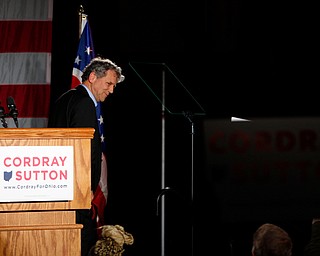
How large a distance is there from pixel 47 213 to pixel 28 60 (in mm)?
2458

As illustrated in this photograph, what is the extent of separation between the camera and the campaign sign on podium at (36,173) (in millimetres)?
2639

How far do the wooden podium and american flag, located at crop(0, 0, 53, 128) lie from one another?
7.46 feet

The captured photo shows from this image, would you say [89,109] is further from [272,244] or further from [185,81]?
[185,81]

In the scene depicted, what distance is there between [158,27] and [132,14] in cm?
21

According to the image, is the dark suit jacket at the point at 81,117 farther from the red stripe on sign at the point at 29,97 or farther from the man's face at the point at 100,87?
the red stripe on sign at the point at 29,97

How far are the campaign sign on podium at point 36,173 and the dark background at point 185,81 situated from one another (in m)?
2.46

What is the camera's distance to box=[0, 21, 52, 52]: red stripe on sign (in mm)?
4980

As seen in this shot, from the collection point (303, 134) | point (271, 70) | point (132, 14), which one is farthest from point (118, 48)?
point (303, 134)

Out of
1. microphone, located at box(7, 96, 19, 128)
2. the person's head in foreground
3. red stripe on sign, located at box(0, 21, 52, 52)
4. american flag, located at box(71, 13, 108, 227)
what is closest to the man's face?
microphone, located at box(7, 96, 19, 128)

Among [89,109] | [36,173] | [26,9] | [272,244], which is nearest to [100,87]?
[89,109]

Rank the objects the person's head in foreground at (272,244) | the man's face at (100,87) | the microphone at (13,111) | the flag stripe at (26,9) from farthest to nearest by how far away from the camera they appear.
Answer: the flag stripe at (26,9)
the man's face at (100,87)
the microphone at (13,111)
the person's head in foreground at (272,244)

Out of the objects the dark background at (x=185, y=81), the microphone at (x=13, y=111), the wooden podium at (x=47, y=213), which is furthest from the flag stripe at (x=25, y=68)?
the wooden podium at (x=47, y=213)

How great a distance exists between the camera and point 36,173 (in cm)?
266

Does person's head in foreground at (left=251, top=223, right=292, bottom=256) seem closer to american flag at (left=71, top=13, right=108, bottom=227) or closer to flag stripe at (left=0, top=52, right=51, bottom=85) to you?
american flag at (left=71, top=13, right=108, bottom=227)
